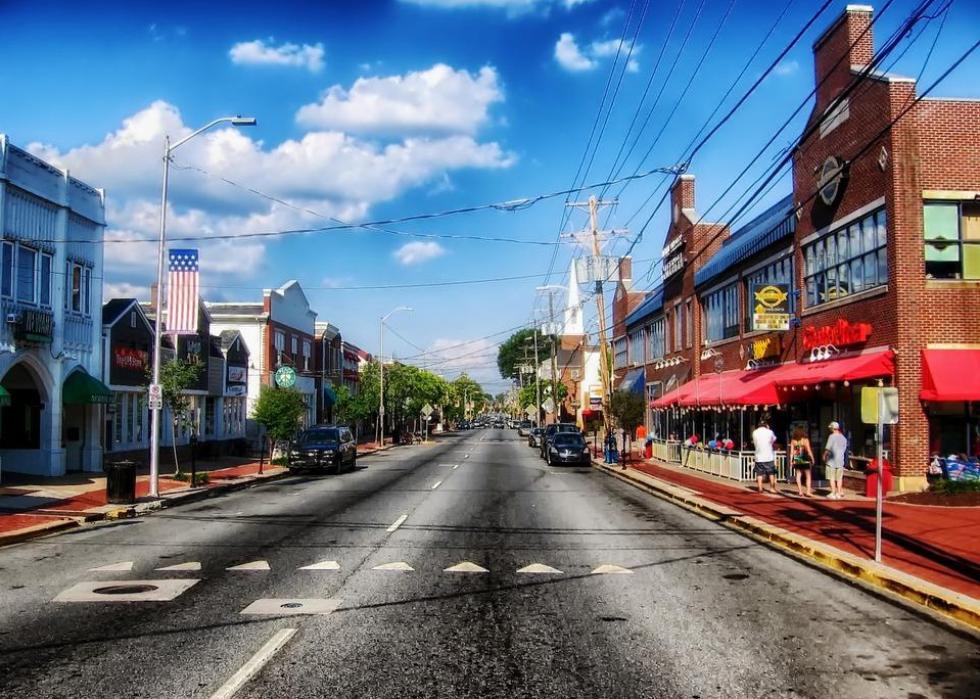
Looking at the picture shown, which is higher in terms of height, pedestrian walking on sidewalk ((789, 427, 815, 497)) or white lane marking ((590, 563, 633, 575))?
pedestrian walking on sidewalk ((789, 427, 815, 497))

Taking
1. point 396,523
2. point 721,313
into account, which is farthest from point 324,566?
point 721,313

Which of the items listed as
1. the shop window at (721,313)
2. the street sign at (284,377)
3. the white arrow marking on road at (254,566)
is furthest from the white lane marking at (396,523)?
the street sign at (284,377)

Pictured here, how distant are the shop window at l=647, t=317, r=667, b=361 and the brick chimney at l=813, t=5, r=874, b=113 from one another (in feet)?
70.7

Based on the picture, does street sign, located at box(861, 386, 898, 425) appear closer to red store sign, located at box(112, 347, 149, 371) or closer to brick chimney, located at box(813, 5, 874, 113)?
brick chimney, located at box(813, 5, 874, 113)

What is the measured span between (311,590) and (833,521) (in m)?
10.2

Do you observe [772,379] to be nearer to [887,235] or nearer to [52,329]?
[887,235]

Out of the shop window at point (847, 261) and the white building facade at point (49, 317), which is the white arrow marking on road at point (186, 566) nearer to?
the white building facade at point (49, 317)

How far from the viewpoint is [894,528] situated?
14.3 m

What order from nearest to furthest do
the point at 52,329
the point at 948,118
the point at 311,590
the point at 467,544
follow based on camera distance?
the point at 311,590
the point at 467,544
the point at 948,118
the point at 52,329

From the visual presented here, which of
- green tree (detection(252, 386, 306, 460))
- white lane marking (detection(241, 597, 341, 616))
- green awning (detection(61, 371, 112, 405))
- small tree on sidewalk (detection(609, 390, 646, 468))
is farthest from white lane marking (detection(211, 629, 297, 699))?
small tree on sidewalk (detection(609, 390, 646, 468))

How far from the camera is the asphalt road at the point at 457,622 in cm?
622

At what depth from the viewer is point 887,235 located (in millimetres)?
19641

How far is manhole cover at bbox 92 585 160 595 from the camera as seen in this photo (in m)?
9.40

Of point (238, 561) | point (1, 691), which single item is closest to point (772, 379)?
point (238, 561)
